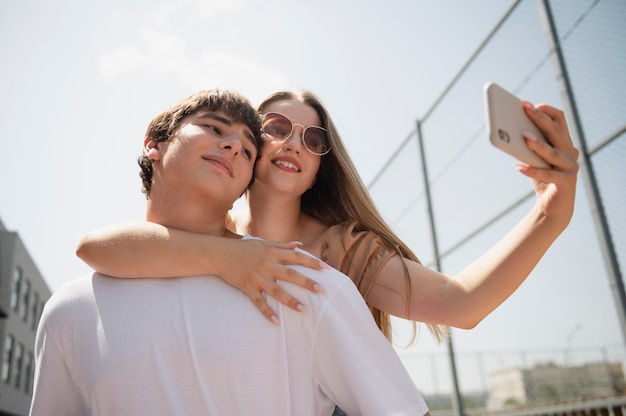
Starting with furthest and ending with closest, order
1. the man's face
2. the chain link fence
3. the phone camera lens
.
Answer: the chain link fence, the man's face, the phone camera lens

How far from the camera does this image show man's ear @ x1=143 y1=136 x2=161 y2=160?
154 cm

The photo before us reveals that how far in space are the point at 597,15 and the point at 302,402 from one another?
3.66 meters

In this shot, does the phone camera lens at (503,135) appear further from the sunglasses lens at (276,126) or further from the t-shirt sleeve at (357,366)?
the sunglasses lens at (276,126)

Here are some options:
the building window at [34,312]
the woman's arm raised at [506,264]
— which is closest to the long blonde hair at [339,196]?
the woman's arm raised at [506,264]

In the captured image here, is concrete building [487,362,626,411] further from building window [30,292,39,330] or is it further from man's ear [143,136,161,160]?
building window [30,292,39,330]

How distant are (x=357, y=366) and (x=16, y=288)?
3096 centimetres

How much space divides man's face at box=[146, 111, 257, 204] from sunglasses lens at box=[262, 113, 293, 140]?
0.59 meters

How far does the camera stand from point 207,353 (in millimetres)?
1107

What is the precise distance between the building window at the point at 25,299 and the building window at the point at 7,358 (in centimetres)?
227

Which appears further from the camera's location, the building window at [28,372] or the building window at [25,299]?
the building window at [28,372]

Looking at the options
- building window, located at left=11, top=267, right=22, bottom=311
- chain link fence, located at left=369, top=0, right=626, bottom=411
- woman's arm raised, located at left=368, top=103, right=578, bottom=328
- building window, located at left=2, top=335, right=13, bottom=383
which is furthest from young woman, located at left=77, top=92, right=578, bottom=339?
building window, located at left=11, top=267, right=22, bottom=311

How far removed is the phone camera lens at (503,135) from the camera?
105 cm

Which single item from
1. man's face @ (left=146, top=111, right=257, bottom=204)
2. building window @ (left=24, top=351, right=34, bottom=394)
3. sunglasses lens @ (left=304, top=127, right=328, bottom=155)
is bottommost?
man's face @ (left=146, top=111, right=257, bottom=204)

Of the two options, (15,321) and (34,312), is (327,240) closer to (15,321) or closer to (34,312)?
(15,321)
